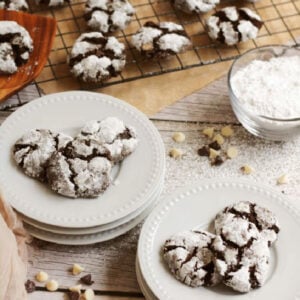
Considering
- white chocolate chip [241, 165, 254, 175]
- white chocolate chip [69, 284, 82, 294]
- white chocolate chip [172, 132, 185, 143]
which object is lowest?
white chocolate chip [241, 165, 254, 175]

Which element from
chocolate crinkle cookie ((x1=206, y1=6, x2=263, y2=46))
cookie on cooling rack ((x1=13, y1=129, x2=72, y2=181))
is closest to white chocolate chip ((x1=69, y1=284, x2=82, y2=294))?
cookie on cooling rack ((x1=13, y1=129, x2=72, y2=181))

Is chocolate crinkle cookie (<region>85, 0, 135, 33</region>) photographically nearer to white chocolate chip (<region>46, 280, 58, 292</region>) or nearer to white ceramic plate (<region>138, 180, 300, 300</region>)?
white ceramic plate (<region>138, 180, 300, 300</region>)

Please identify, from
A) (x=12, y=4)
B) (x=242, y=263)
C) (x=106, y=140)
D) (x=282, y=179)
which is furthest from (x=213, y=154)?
(x=12, y=4)

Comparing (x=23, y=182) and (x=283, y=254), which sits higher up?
(x=23, y=182)

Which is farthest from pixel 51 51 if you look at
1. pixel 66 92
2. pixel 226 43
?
pixel 226 43

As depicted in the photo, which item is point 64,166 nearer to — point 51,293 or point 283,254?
point 51,293

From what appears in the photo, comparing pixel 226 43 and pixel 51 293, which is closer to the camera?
pixel 51 293

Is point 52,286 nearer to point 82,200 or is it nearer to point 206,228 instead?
point 82,200

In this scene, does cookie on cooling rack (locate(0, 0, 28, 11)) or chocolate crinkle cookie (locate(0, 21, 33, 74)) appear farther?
cookie on cooling rack (locate(0, 0, 28, 11))
